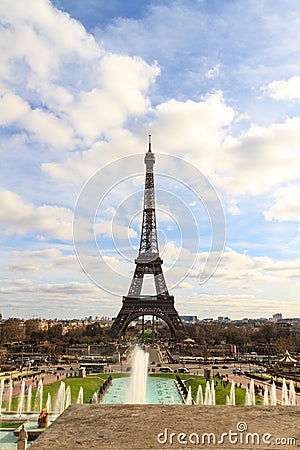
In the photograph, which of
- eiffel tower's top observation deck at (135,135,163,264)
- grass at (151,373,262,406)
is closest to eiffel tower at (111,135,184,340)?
eiffel tower's top observation deck at (135,135,163,264)

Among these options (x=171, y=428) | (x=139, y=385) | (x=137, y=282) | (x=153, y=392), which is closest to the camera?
(x=171, y=428)

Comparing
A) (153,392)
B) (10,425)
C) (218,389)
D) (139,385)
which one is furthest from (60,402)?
(218,389)

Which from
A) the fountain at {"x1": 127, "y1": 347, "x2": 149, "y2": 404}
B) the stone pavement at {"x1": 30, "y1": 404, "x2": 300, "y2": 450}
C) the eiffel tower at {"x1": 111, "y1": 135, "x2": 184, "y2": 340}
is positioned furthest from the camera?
the eiffel tower at {"x1": 111, "y1": 135, "x2": 184, "y2": 340}

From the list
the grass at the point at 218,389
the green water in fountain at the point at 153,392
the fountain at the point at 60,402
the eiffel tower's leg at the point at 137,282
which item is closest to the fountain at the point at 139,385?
the green water in fountain at the point at 153,392

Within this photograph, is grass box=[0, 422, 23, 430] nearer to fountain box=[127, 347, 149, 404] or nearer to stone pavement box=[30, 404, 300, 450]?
fountain box=[127, 347, 149, 404]

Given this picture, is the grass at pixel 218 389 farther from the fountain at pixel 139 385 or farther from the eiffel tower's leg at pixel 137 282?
the eiffel tower's leg at pixel 137 282

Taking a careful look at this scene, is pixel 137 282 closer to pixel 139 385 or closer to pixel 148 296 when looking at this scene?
pixel 148 296
